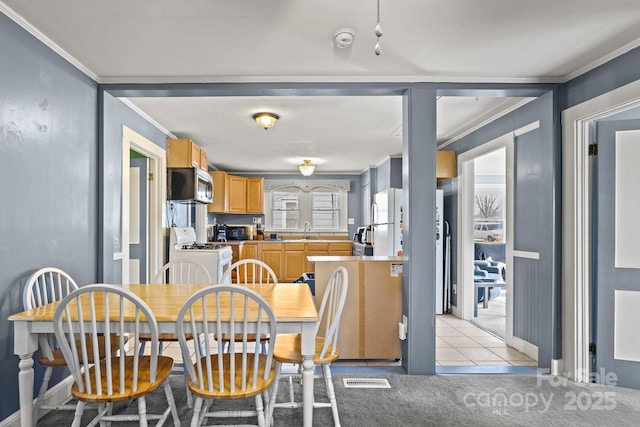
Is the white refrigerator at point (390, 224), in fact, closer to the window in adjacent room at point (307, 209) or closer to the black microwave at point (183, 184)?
the window in adjacent room at point (307, 209)

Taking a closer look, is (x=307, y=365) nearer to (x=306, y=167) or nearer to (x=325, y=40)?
(x=325, y=40)

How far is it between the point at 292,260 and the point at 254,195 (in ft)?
4.96

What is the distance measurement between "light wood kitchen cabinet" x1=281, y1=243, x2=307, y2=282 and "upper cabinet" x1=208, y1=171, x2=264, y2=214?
99 centimetres

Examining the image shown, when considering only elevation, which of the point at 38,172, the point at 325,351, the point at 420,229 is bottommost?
the point at 325,351

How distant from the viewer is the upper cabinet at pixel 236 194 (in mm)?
6676

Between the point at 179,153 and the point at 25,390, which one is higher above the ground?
the point at 179,153

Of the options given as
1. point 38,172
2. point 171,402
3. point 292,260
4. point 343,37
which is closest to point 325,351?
point 171,402

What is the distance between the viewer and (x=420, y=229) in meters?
2.88

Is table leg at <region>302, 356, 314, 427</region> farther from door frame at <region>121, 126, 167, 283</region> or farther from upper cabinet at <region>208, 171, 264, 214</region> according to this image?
upper cabinet at <region>208, 171, 264, 214</region>

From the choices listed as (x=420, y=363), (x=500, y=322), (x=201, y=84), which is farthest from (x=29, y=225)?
(x=500, y=322)

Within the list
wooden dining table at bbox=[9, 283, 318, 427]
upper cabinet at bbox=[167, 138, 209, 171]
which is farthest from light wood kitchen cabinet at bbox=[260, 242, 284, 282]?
wooden dining table at bbox=[9, 283, 318, 427]

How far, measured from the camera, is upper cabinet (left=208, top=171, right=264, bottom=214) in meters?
6.68

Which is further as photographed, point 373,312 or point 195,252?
point 195,252

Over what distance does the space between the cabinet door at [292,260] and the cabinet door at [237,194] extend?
117 cm
